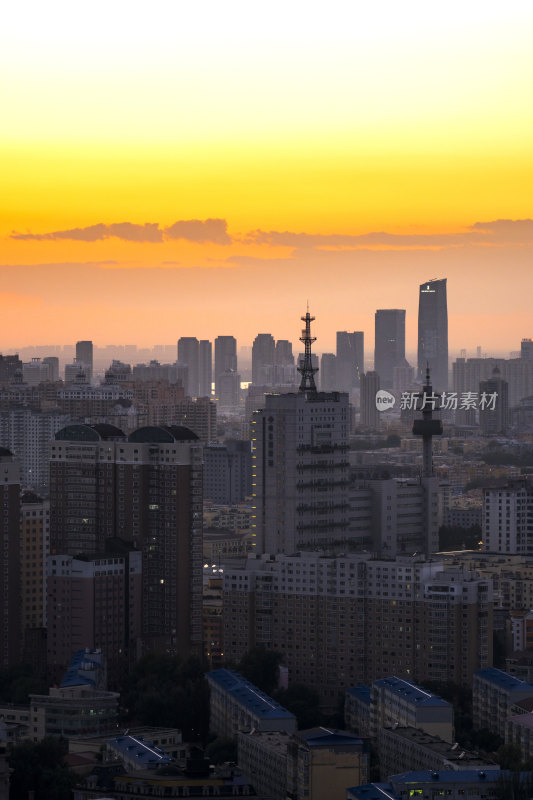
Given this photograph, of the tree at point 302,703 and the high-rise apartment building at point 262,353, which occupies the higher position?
the high-rise apartment building at point 262,353

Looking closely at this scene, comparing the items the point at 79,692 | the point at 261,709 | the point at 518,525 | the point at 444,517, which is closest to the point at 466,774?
the point at 261,709

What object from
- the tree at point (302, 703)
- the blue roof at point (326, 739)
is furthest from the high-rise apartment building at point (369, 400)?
the blue roof at point (326, 739)

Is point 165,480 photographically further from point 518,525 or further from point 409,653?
point 518,525

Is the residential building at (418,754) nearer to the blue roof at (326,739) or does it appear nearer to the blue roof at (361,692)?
the blue roof at (326,739)

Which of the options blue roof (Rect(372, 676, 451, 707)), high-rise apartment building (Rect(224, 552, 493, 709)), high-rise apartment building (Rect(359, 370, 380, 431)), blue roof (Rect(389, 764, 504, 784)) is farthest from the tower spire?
high-rise apartment building (Rect(359, 370, 380, 431))

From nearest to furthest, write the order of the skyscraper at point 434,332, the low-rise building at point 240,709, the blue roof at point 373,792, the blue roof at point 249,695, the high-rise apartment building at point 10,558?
the blue roof at point 373,792
the low-rise building at point 240,709
the blue roof at point 249,695
the high-rise apartment building at point 10,558
the skyscraper at point 434,332

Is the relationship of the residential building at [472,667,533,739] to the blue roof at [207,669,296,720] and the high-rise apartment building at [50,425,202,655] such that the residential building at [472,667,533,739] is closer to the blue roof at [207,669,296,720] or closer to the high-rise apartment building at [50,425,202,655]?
the blue roof at [207,669,296,720]

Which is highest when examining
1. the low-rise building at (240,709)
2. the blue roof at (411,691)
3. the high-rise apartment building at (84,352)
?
the high-rise apartment building at (84,352)
